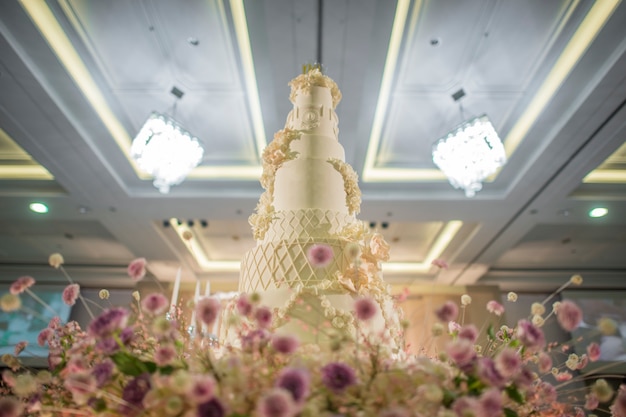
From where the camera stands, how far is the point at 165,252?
8.10 metres

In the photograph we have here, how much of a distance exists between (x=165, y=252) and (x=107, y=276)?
3081mm

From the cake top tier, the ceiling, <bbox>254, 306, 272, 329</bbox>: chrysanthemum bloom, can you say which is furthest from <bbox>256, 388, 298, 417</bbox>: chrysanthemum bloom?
the ceiling

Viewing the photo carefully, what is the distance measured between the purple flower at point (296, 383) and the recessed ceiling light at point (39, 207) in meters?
7.22

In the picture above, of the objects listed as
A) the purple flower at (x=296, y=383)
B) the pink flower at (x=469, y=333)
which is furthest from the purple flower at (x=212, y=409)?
the pink flower at (x=469, y=333)

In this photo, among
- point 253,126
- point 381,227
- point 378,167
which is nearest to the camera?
point 253,126

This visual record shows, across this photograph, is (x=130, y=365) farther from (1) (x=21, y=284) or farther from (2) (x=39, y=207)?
(2) (x=39, y=207)

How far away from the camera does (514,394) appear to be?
90cm

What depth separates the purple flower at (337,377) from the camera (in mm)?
702

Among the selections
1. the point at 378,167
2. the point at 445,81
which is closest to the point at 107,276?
the point at 378,167

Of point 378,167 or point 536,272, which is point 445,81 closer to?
point 378,167

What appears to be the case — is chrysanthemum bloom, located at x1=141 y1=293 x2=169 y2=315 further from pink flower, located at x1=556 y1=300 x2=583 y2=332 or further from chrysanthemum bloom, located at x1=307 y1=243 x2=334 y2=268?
pink flower, located at x1=556 y1=300 x2=583 y2=332

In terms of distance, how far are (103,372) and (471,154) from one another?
13.3 feet

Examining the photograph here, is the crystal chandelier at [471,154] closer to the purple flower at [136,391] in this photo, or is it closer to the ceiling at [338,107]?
the ceiling at [338,107]

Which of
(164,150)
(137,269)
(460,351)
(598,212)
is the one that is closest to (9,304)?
(137,269)
